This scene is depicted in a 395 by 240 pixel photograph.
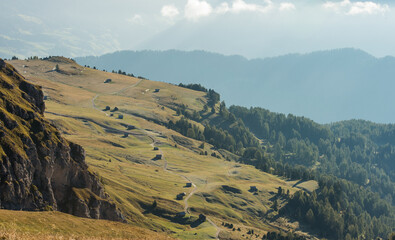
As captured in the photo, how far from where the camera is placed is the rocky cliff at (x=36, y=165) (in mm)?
77875

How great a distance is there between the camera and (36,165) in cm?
8456

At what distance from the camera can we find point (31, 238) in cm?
5003

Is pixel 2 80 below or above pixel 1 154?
above

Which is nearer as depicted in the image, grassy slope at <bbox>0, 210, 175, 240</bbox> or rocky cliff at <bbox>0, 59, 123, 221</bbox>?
grassy slope at <bbox>0, 210, 175, 240</bbox>

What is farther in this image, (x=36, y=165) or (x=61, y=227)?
(x=36, y=165)

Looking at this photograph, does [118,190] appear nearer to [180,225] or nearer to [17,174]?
[180,225]

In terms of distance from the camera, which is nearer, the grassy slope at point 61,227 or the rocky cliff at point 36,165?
the grassy slope at point 61,227

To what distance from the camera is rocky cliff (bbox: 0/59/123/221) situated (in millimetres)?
77875

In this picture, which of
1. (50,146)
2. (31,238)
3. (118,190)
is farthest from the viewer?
(118,190)

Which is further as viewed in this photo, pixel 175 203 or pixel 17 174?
pixel 175 203

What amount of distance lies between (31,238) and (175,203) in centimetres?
14315

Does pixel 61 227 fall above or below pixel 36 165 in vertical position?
below

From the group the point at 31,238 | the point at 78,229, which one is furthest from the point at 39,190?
the point at 31,238

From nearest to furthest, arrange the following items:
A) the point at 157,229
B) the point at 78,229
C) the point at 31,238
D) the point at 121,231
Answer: the point at 31,238
the point at 78,229
the point at 121,231
the point at 157,229
